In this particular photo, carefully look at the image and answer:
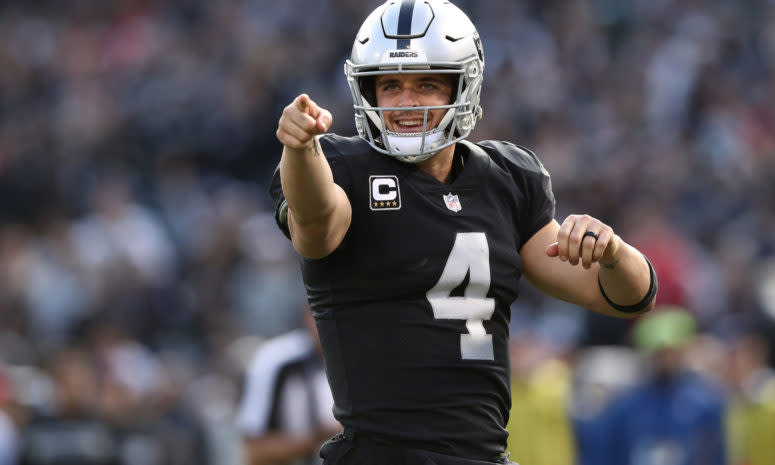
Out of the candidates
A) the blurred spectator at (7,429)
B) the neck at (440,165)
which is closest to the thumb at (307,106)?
the neck at (440,165)

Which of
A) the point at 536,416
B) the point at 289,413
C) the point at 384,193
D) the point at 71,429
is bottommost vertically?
the point at 71,429

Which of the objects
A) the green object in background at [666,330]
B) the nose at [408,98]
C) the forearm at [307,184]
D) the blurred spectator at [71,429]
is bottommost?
the blurred spectator at [71,429]

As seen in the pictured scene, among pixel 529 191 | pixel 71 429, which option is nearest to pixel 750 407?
pixel 71 429

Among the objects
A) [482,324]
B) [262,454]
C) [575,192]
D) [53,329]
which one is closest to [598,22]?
[575,192]

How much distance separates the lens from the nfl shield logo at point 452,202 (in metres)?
3.51

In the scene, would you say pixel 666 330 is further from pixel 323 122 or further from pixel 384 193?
pixel 323 122

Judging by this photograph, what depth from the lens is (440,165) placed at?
3635 mm

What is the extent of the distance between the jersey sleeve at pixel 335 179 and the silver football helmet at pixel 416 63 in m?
0.10

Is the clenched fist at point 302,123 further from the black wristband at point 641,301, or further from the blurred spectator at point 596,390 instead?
the blurred spectator at point 596,390

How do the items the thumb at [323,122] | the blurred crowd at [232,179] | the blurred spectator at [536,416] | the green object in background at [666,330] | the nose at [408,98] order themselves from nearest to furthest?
the thumb at [323,122]
the nose at [408,98]
the green object in background at [666,330]
the blurred spectator at [536,416]
the blurred crowd at [232,179]

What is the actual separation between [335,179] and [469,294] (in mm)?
455

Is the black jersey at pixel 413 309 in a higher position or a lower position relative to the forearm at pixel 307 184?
lower

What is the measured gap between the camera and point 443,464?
3.32 m

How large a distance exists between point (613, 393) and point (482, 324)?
484cm
